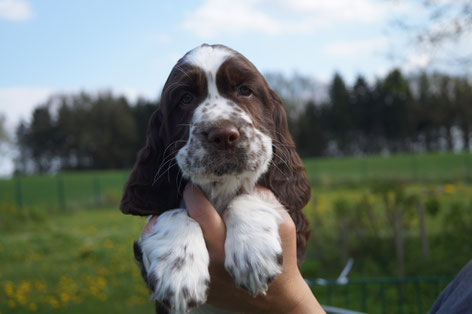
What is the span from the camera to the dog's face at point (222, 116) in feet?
7.06

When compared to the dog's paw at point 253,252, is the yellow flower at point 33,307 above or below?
below

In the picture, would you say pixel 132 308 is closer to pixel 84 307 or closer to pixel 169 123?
pixel 84 307

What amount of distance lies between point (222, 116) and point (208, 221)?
543 millimetres

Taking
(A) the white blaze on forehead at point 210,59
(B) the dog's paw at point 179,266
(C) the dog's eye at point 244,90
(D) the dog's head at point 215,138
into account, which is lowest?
(B) the dog's paw at point 179,266

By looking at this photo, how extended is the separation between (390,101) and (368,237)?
106 ft

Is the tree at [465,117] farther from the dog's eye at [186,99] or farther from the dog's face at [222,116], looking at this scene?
the dog's eye at [186,99]

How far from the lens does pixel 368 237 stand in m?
8.66

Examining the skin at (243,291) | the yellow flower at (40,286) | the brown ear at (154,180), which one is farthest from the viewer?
the yellow flower at (40,286)

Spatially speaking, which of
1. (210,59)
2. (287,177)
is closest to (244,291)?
(287,177)

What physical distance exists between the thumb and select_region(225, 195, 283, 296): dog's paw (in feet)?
0.13

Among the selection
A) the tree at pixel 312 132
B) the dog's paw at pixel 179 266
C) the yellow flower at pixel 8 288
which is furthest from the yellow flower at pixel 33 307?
the tree at pixel 312 132

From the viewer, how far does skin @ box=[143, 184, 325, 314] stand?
2.06m

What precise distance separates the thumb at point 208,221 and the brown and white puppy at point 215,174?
0.04 m

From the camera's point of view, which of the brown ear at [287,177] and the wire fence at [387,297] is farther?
the wire fence at [387,297]
